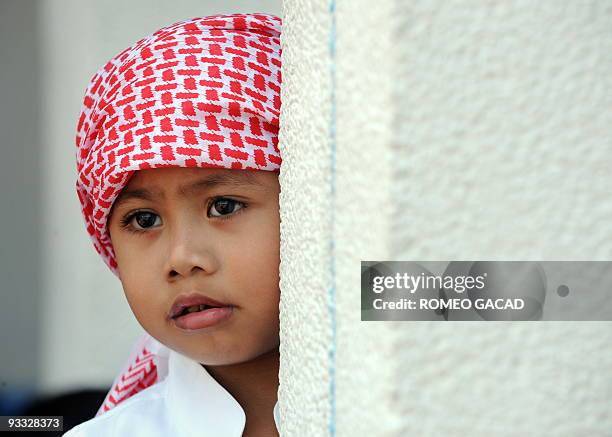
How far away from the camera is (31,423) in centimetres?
Result: 324

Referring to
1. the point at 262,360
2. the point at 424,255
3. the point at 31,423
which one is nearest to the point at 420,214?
the point at 424,255

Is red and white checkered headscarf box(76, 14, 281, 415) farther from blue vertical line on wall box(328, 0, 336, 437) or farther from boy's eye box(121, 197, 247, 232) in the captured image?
blue vertical line on wall box(328, 0, 336, 437)

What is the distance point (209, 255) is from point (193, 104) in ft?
0.80

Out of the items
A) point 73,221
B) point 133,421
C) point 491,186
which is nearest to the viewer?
point 491,186

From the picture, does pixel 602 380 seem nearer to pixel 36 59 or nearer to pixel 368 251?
pixel 368 251

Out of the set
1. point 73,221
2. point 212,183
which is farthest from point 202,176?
point 73,221

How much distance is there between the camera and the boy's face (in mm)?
1412

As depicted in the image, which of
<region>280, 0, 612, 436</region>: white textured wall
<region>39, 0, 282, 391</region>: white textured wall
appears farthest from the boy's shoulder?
<region>39, 0, 282, 391</region>: white textured wall

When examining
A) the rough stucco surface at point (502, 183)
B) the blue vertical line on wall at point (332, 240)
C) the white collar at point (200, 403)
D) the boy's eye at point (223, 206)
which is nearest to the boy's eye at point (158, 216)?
the boy's eye at point (223, 206)

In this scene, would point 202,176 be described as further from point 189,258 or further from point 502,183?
point 502,183

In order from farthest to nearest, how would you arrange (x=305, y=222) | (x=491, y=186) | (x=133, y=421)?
(x=133, y=421) → (x=305, y=222) → (x=491, y=186)

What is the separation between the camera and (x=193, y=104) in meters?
1.46

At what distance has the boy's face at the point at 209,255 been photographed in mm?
1412

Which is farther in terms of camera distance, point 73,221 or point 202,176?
point 73,221
